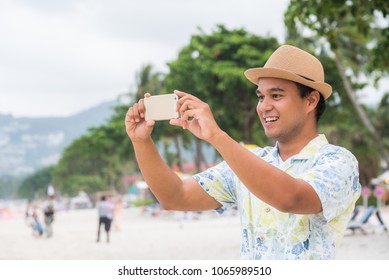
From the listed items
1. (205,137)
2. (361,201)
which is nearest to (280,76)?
(205,137)

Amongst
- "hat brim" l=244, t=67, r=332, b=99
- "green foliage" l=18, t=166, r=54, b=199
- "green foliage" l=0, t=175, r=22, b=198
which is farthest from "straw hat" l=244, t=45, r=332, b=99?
"green foliage" l=0, t=175, r=22, b=198

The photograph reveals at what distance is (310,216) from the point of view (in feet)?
7.39

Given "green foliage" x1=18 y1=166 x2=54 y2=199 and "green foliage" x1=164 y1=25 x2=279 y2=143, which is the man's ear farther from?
"green foliage" x1=18 y1=166 x2=54 y2=199

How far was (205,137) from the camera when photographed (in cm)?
204

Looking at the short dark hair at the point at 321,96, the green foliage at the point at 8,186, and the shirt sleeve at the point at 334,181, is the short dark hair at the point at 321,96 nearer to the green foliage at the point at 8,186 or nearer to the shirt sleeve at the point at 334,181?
the shirt sleeve at the point at 334,181

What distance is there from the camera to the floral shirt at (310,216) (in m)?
2.17

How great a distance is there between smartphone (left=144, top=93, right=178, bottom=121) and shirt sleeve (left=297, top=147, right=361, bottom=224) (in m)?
0.44

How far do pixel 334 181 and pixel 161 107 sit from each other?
1.89 ft

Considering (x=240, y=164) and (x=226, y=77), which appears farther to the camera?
(x=226, y=77)

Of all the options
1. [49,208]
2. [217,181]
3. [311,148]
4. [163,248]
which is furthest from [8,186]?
[311,148]

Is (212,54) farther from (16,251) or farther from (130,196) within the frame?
(130,196)

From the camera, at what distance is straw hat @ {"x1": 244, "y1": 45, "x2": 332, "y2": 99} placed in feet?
7.61
